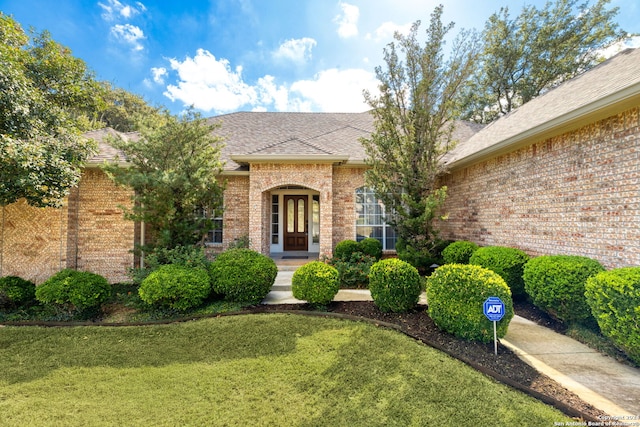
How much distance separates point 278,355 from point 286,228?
306 inches

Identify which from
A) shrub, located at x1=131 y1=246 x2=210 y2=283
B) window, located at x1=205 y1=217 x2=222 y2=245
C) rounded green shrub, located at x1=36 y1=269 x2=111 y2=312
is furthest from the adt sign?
window, located at x1=205 y1=217 x2=222 y2=245

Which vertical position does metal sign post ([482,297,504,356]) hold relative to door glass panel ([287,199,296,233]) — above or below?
below

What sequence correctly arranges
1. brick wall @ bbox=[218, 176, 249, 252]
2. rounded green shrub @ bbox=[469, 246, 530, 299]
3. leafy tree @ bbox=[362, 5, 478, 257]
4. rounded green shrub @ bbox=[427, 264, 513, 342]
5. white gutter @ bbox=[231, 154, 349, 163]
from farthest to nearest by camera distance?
brick wall @ bbox=[218, 176, 249, 252] < white gutter @ bbox=[231, 154, 349, 163] < leafy tree @ bbox=[362, 5, 478, 257] < rounded green shrub @ bbox=[469, 246, 530, 299] < rounded green shrub @ bbox=[427, 264, 513, 342]

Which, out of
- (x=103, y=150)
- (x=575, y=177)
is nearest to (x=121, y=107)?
(x=103, y=150)

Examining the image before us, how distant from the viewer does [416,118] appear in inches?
267

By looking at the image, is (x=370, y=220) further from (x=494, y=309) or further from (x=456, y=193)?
(x=494, y=309)

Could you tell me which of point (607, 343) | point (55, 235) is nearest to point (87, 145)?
point (55, 235)

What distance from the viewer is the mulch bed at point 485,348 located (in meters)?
2.65

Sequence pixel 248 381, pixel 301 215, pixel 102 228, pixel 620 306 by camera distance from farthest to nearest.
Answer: pixel 301 215 → pixel 102 228 → pixel 620 306 → pixel 248 381

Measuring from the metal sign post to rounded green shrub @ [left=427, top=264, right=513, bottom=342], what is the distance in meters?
0.13

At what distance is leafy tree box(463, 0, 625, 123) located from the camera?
13.2 m

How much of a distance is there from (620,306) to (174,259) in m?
7.12

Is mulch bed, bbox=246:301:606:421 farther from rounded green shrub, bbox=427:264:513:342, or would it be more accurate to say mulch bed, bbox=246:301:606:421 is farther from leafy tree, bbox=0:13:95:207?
leafy tree, bbox=0:13:95:207

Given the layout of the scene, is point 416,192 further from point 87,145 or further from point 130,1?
point 130,1
